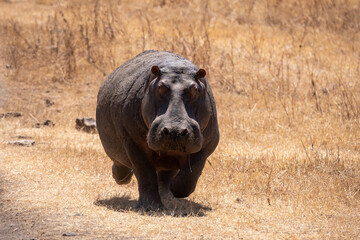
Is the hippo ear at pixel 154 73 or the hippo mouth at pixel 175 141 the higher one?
the hippo ear at pixel 154 73

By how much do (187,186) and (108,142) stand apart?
142 cm

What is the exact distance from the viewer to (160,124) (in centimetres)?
606

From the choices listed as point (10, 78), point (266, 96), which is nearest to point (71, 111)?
point (10, 78)

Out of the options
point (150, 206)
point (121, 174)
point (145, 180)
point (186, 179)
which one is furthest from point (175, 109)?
point (121, 174)

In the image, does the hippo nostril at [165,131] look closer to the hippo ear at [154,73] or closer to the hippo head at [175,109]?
the hippo head at [175,109]

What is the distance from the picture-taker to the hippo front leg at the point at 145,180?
6789 millimetres

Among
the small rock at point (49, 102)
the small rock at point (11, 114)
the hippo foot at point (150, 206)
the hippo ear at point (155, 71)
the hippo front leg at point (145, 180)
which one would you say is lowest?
the small rock at point (49, 102)

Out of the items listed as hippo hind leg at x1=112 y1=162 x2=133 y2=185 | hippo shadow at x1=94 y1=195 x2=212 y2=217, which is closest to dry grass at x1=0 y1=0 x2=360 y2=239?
hippo shadow at x1=94 y1=195 x2=212 y2=217

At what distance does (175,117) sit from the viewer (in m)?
6.05

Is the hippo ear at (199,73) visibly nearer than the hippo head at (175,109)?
No

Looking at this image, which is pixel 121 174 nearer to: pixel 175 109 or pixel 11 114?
pixel 175 109

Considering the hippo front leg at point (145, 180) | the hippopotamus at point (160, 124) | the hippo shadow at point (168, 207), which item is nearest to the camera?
the hippopotamus at point (160, 124)

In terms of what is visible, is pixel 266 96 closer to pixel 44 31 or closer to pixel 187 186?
pixel 44 31

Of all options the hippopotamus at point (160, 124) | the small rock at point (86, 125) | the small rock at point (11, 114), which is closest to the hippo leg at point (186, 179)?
the hippopotamus at point (160, 124)
